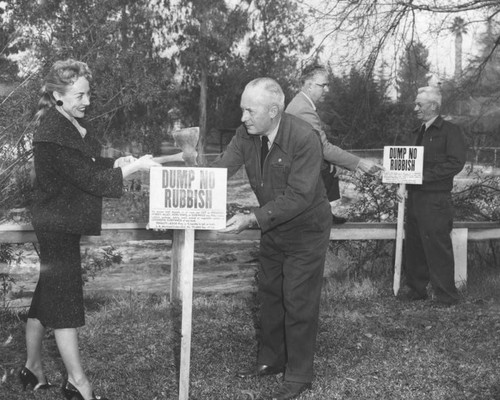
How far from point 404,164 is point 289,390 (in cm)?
295

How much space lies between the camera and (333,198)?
6.44 m

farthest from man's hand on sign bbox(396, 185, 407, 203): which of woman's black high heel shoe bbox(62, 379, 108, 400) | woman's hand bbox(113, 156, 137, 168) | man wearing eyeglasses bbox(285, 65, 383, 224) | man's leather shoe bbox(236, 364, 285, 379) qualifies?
woman's black high heel shoe bbox(62, 379, 108, 400)

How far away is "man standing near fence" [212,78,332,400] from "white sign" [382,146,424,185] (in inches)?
91.3

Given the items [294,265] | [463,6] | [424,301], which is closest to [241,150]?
[294,265]

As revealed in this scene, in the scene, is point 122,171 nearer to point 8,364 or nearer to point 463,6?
point 8,364

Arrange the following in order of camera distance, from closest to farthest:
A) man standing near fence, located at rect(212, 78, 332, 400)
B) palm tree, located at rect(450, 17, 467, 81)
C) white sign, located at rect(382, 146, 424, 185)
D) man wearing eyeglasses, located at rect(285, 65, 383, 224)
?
man standing near fence, located at rect(212, 78, 332, 400) → man wearing eyeglasses, located at rect(285, 65, 383, 224) → white sign, located at rect(382, 146, 424, 185) → palm tree, located at rect(450, 17, 467, 81)

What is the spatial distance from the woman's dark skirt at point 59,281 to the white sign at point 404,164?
3.54 m

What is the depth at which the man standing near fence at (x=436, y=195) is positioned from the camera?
257 inches

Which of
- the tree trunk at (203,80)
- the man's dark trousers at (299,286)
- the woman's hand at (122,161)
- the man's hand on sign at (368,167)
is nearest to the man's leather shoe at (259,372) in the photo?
the man's dark trousers at (299,286)

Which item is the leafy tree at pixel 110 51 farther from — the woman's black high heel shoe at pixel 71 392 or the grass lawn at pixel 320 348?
the woman's black high heel shoe at pixel 71 392

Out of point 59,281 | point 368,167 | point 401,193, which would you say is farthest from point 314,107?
point 59,281

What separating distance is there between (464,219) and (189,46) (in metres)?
30.7

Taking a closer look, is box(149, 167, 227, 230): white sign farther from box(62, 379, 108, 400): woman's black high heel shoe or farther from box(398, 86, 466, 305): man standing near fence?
box(398, 86, 466, 305): man standing near fence

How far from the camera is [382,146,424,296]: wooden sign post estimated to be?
6.48m
